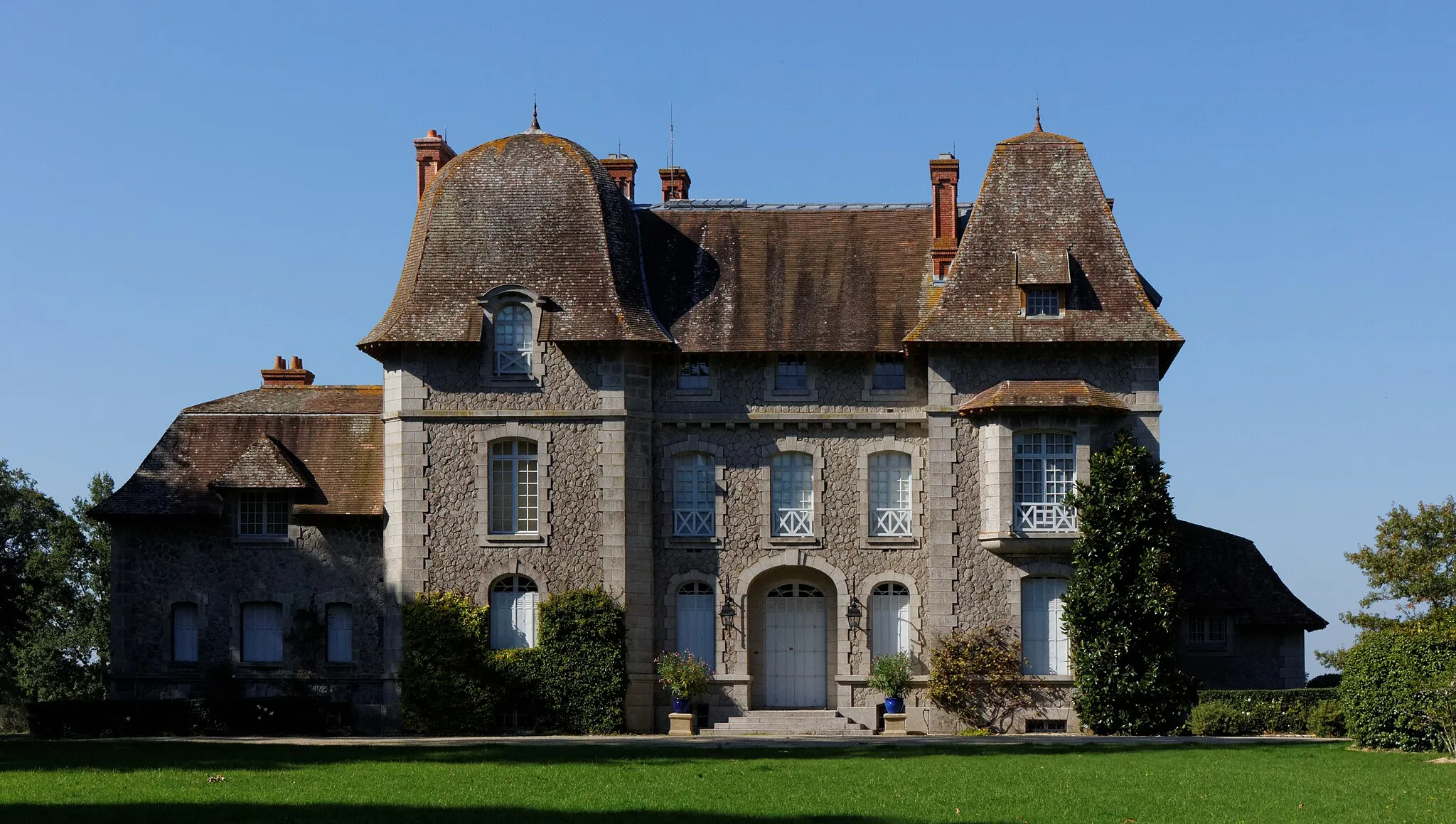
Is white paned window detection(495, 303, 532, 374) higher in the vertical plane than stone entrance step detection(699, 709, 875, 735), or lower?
higher

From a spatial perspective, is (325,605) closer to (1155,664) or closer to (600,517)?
(600,517)

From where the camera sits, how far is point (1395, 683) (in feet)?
72.5

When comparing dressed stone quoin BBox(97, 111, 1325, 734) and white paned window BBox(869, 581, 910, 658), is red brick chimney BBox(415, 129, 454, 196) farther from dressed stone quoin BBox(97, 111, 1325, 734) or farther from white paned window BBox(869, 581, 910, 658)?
white paned window BBox(869, 581, 910, 658)

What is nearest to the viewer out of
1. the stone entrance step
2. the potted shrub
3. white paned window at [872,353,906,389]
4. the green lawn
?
the green lawn

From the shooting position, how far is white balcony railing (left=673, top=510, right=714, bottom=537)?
3052 cm

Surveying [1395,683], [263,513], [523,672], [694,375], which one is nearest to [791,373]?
[694,375]

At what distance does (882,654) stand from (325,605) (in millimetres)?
9664

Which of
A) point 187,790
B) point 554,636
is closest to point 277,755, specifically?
point 187,790

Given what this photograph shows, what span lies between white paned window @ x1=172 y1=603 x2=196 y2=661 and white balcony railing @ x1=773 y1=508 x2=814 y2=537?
10303 millimetres

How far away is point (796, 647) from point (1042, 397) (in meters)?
6.07

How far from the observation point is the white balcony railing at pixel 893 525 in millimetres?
30469

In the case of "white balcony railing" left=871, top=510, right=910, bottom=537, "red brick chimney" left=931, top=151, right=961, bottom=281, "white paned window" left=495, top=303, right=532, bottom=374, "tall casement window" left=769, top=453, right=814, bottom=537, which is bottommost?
"white balcony railing" left=871, top=510, right=910, bottom=537

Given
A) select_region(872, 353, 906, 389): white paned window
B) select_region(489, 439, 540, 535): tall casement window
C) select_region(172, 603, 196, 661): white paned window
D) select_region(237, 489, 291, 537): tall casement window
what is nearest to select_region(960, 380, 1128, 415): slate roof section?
select_region(872, 353, 906, 389): white paned window

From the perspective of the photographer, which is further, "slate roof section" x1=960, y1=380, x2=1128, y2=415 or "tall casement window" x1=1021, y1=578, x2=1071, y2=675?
"tall casement window" x1=1021, y1=578, x2=1071, y2=675
